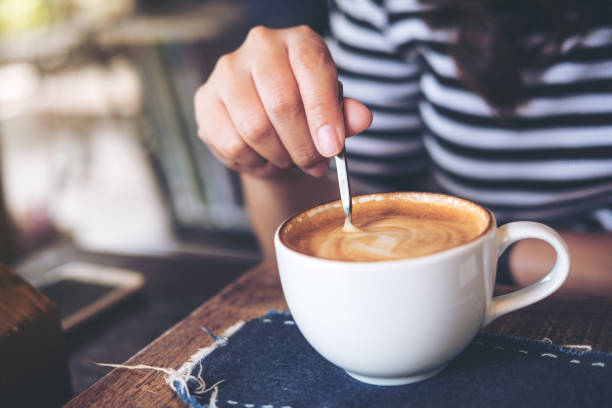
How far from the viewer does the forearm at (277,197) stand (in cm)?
102

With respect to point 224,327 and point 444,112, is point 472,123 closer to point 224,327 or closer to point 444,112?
point 444,112

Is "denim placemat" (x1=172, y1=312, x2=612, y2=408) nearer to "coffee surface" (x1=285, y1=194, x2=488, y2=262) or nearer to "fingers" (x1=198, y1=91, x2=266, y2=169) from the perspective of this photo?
"coffee surface" (x1=285, y1=194, x2=488, y2=262)

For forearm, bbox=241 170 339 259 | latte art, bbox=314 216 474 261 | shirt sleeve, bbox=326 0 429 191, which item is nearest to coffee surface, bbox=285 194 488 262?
latte art, bbox=314 216 474 261

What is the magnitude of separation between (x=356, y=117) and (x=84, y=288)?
581 millimetres

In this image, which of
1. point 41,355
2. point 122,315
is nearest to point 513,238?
point 41,355

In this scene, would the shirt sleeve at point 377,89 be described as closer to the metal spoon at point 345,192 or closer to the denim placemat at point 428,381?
the metal spoon at point 345,192

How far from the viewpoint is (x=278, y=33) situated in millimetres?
692

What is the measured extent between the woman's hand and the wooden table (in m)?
0.20

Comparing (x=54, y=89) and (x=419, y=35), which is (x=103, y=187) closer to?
(x=54, y=89)

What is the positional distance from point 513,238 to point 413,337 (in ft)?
0.45

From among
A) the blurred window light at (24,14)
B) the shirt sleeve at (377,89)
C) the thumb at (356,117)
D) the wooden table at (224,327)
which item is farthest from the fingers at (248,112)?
the blurred window light at (24,14)

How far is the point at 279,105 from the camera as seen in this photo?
2.07ft

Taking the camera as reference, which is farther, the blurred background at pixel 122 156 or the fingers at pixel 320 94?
the blurred background at pixel 122 156

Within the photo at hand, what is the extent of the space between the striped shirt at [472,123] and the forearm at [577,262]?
0.41 feet
